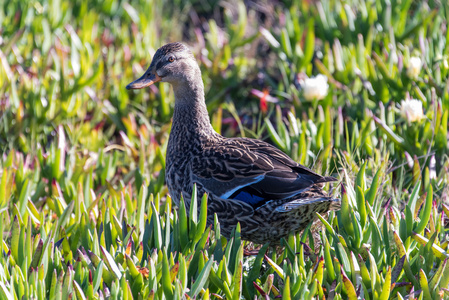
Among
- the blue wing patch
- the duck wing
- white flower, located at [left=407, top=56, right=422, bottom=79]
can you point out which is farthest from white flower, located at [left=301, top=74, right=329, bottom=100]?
→ the blue wing patch

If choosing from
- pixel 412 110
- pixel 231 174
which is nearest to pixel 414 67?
pixel 412 110

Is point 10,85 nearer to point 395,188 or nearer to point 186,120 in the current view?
point 186,120

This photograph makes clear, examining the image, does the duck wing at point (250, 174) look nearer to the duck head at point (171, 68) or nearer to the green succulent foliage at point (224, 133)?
the green succulent foliage at point (224, 133)

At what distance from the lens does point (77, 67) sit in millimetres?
4812

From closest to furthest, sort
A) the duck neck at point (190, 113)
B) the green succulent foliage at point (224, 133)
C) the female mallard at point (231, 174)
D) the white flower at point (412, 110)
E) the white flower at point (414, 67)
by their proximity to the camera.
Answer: the green succulent foliage at point (224, 133) → the female mallard at point (231, 174) → the duck neck at point (190, 113) → the white flower at point (412, 110) → the white flower at point (414, 67)

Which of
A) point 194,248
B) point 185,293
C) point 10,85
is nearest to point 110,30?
point 10,85

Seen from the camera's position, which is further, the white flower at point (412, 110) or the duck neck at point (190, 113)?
the white flower at point (412, 110)

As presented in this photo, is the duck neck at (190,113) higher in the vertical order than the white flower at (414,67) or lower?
lower

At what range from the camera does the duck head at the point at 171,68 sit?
328 cm

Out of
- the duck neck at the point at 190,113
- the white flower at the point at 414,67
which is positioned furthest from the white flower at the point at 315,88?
the duck neck at the point at 190,113

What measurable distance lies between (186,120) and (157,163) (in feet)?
2.31

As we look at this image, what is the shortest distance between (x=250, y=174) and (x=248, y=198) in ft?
0.42

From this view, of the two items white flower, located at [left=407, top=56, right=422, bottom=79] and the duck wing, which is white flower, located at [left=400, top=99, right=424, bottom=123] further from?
the duck wing

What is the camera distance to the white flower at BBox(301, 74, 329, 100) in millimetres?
4104
